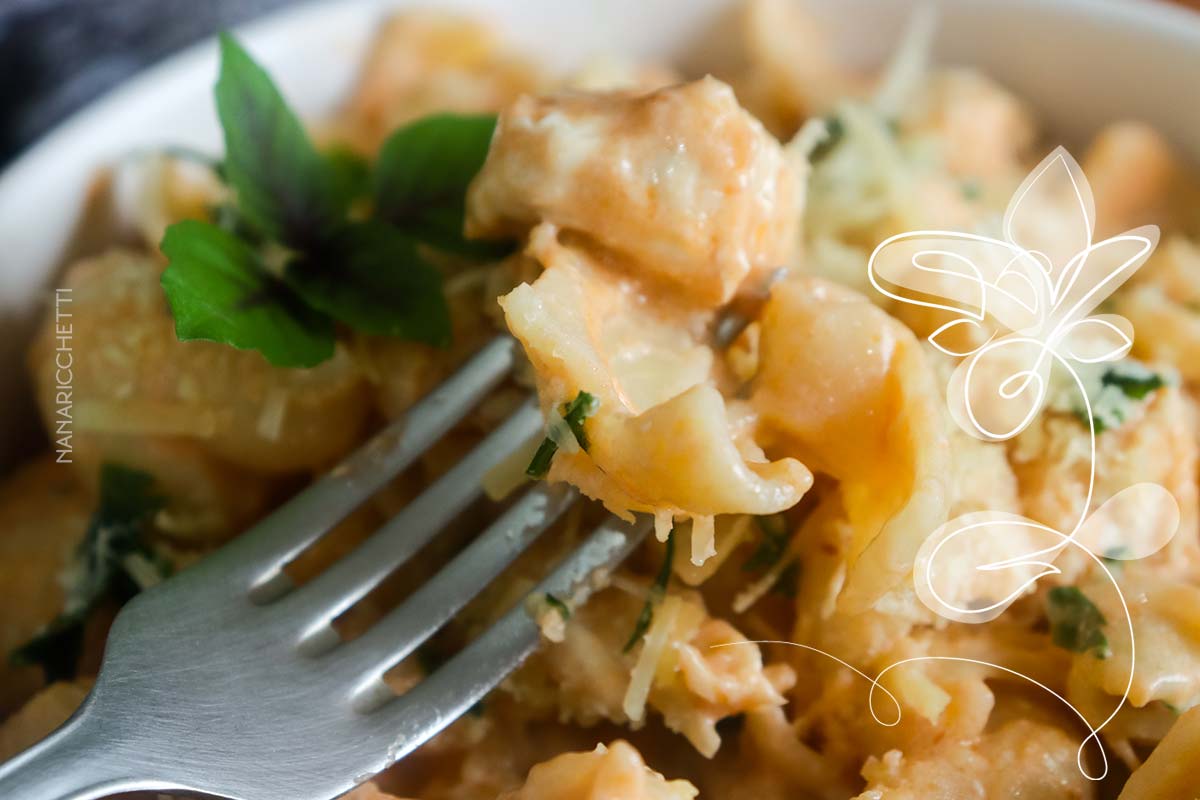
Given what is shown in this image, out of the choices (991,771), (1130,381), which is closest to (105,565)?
(991,771)

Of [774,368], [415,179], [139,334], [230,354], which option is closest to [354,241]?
[415,179]

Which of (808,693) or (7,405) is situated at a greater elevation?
(7,405)

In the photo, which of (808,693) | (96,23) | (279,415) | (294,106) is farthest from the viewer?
(96,23)

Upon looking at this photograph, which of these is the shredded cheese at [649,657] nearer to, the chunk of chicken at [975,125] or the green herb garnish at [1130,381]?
the green herb garnish at [1130,381]

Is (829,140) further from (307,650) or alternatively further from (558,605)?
(307,650)

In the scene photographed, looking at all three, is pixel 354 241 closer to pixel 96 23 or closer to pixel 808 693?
pixel 808 693

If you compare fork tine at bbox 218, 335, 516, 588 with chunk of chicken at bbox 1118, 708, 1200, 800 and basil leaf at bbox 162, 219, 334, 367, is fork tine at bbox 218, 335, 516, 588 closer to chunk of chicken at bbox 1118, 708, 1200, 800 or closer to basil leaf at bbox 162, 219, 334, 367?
basil leaf at bbox 162, 219, 334, 367

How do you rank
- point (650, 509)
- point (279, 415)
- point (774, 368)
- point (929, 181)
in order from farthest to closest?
1. point (929, 181)
2. point (279, 415)
3. point (774, 368)
4. point (650, 509)
